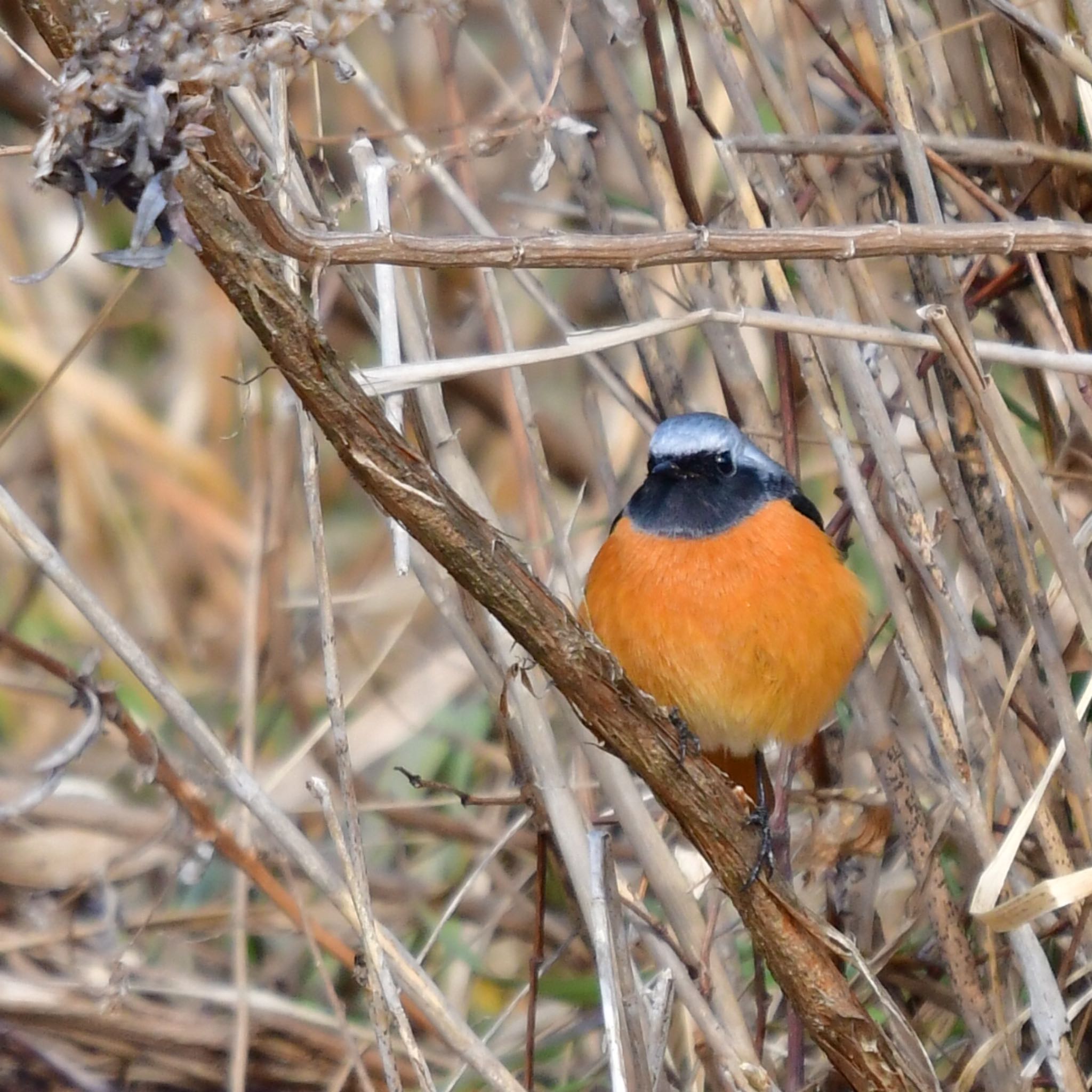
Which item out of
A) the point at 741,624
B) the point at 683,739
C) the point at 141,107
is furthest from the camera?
the point at 741,624

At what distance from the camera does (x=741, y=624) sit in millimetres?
2938

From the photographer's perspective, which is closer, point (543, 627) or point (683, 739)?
point (543, 627)

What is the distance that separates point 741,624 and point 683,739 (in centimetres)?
86

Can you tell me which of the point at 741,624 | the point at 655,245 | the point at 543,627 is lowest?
the point at 741,624

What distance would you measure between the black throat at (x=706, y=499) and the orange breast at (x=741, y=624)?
32 millimetres

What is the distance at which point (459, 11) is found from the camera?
5.46 ft

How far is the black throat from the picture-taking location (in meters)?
3.14

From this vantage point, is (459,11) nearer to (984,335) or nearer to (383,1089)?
(984,335)

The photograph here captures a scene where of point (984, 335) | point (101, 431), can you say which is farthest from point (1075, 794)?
point (101, 431)

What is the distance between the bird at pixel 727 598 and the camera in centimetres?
290

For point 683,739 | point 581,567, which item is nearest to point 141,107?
point 683,739

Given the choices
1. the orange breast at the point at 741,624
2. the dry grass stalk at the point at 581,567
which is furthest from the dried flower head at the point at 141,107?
the orange breast at the point at 741,624

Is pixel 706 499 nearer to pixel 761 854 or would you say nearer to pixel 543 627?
pixel 761 854

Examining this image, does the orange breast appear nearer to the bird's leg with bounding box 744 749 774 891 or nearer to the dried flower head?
the bird's leg with bounding box 744 749 774 891
